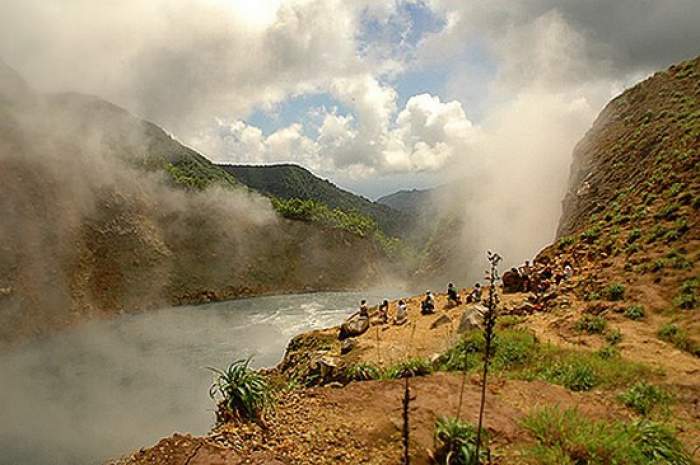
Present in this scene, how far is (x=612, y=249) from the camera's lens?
69.6 ft

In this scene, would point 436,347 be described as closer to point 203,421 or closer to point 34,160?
point 203,421

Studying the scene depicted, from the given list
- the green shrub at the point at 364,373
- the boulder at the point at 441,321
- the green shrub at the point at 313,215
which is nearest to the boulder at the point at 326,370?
the green shrub at the point at 364,373

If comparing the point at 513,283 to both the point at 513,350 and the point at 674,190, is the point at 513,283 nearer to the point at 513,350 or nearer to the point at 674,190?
the point at 674,190

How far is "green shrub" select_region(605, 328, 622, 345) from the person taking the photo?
13678 mm

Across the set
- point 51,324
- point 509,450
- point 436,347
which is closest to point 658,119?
point 436,347

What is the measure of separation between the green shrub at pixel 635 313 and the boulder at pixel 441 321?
651 cm

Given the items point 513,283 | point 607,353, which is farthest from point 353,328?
→ point 607,353

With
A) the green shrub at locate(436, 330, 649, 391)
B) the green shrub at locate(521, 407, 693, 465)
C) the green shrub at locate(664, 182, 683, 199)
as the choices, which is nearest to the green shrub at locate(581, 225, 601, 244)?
the green shrub at locate(664, 182, 683, 199)

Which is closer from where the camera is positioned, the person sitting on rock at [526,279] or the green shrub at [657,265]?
the green shrub at [657,265]

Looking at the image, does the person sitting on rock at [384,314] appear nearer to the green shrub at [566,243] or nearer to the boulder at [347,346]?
the boulder at [347,346]

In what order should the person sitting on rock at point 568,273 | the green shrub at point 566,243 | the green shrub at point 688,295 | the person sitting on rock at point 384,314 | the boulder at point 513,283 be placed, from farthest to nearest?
the green shrub at point 566,243 < the boulder at point 513,283 < the person sitting on rock at point 384,314 < the person sitting on rock at point 568,273 < the green shrub at point 688,295

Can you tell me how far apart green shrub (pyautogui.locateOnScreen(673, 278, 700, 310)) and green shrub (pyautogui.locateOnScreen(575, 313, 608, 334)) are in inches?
93.6

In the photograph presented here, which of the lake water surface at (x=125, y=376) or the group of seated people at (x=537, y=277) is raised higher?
the group of seated people at (x=537, y=277)

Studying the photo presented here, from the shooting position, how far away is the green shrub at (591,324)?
14.9 metres
